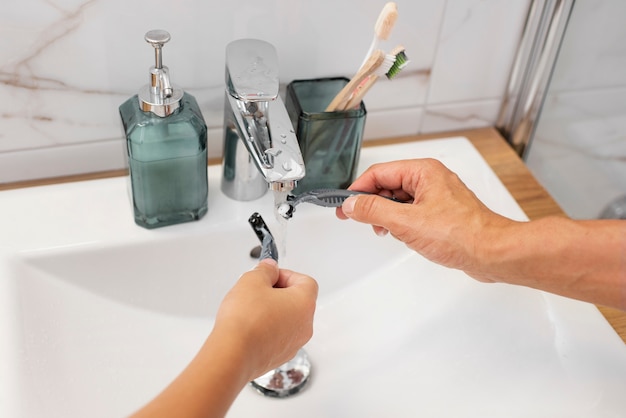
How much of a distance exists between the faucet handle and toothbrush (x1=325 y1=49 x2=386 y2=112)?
0.26 feet

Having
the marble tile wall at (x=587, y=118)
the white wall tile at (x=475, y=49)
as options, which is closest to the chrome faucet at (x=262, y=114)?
the white wall tile at (x=475, y=49)

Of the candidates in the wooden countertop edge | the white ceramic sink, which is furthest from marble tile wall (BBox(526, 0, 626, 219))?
the white ceramic sink

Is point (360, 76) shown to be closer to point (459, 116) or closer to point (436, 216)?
point (436, 216)

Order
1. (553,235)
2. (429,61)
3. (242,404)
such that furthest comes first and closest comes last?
(429,61) < (242,404) < (553,235)

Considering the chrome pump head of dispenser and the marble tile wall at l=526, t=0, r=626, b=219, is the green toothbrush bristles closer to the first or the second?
the chrome pump head of dispenser

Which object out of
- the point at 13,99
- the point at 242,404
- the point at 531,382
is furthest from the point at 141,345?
the point at 531,382

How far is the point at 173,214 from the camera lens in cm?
69

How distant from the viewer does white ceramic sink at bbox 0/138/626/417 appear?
62 cm

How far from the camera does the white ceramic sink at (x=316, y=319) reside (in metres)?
0.62

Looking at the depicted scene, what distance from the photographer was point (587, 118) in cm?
89

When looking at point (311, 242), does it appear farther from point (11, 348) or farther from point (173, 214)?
point (11, 348)

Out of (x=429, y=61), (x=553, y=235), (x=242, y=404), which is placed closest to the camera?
(x=553, y=235)

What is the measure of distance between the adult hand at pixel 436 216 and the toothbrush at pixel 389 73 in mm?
79

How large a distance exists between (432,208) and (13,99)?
416mm
